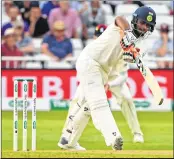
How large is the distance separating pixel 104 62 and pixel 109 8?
11.0 meters

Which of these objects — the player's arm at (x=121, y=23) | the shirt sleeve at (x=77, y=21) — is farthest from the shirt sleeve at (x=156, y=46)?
the player's arm at (x=121, y=23)

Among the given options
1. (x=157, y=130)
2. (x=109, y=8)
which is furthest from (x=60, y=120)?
(x=109, y=8)

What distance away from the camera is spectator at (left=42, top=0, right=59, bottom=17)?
65.1 feet

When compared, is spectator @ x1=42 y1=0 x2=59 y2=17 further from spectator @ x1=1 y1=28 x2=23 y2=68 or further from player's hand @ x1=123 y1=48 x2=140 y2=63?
player's hand @ x1=123 y1=48 x2=140 y2=63

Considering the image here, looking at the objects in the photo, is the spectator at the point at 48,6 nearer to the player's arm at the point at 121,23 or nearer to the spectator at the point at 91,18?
the spectator at the point at 91,18

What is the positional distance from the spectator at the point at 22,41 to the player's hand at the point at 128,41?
915 cm

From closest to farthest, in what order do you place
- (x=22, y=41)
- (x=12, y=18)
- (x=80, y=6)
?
(x=22, y=41), (x=12, y=18), (x=80, y=6)

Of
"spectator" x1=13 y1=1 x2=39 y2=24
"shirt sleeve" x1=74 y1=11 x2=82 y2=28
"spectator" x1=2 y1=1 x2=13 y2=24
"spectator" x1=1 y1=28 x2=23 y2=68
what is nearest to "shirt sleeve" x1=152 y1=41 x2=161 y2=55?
"shirt sleeve" x1=74 y1=11 x2=82 y2=28

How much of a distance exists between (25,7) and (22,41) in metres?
1.27

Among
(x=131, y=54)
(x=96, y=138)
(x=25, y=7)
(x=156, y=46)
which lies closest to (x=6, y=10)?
(x=25, y=7)

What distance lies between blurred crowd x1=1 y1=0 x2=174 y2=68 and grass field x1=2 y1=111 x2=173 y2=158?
5.54 ft

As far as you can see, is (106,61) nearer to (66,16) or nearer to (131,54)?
(131,54)

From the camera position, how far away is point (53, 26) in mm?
19016

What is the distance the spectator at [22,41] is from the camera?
61.3ft
